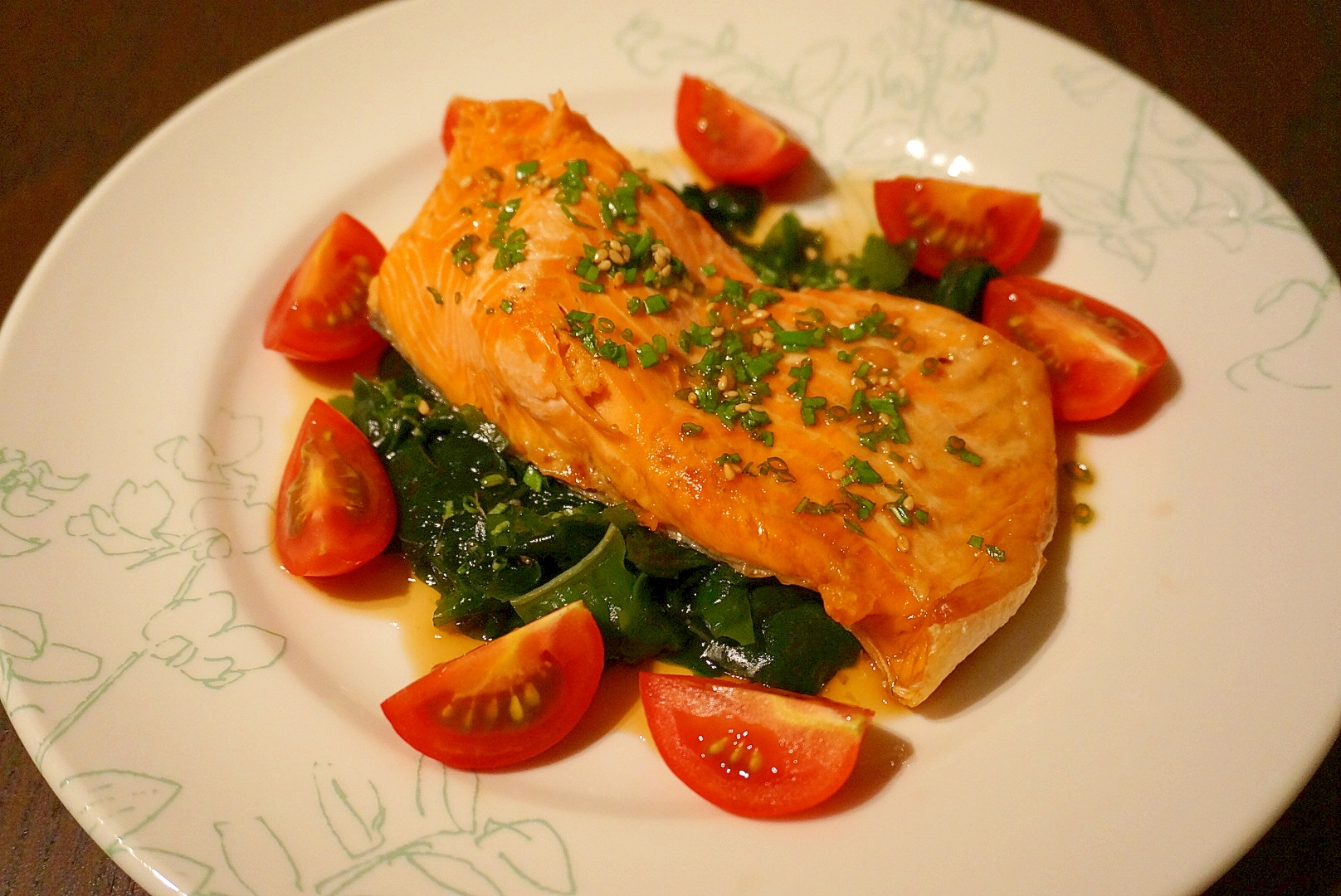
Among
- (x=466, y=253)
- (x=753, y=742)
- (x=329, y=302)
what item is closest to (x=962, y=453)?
(x=753, y=742)

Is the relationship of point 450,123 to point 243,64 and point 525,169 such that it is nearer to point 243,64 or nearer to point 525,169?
point 525,169

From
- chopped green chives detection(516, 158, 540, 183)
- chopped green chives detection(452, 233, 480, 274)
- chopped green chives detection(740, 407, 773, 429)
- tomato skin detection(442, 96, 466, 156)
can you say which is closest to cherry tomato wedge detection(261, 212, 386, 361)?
tomato skin detection(442, 96, 466, 156)

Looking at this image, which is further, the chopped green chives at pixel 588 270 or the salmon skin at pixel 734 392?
the chopped green chives at pixel 588 270

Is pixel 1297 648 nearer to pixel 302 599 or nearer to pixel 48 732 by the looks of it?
pixel 302 599

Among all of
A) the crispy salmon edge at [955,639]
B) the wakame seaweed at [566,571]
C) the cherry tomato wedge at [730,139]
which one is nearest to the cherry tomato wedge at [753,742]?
the crispy salmon edge at [955,639]

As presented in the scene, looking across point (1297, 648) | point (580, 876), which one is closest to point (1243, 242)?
point (1297, 648)

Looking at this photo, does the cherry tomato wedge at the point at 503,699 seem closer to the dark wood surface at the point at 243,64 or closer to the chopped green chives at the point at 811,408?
the chopped green chives at the point at 811,408
